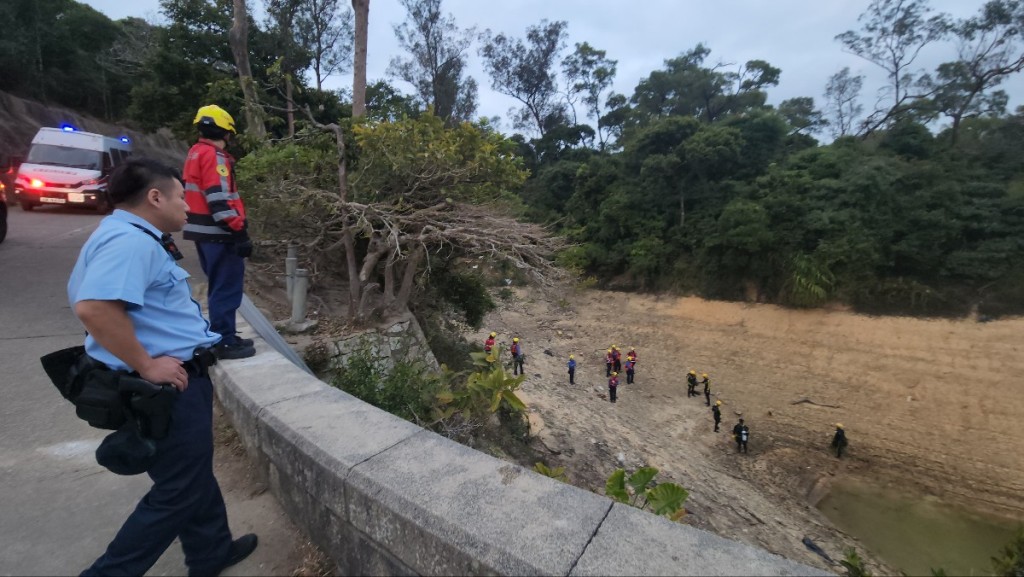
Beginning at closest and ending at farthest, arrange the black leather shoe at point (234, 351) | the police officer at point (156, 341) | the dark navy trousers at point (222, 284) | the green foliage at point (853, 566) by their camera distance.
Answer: the police officer at point (156, 341)
the black leather shoe at point (234, 351)
the dark navy trousers at point (222, 284)
the green foliage at point (853, 566)

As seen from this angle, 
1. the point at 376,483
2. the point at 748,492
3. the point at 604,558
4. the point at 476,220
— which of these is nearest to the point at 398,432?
the point at 376,483

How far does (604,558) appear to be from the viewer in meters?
1.38

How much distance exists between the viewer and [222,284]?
3471 mm

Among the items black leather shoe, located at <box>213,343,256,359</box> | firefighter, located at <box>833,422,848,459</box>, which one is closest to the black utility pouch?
black leather shoe, located at <box>213,343,256,359</box>

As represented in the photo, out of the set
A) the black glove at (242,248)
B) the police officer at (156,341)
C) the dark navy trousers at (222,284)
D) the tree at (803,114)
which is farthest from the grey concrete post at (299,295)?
the tree at (803,114)

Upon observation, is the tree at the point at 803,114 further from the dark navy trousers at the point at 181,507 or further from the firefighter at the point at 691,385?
the dark navy trousers at the point at 181,507

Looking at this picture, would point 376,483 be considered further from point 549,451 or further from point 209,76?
point 209,76

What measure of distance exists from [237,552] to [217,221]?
2.23 m

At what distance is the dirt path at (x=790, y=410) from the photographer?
11.0m

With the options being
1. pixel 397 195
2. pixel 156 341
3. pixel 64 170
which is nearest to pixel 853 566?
pixel 156 341

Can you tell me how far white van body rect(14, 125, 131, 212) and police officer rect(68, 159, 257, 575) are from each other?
12764mm

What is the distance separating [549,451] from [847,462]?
986 cm

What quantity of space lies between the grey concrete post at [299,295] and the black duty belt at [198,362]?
14.8ft

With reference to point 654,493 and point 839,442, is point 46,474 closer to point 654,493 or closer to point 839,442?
point 654,493
